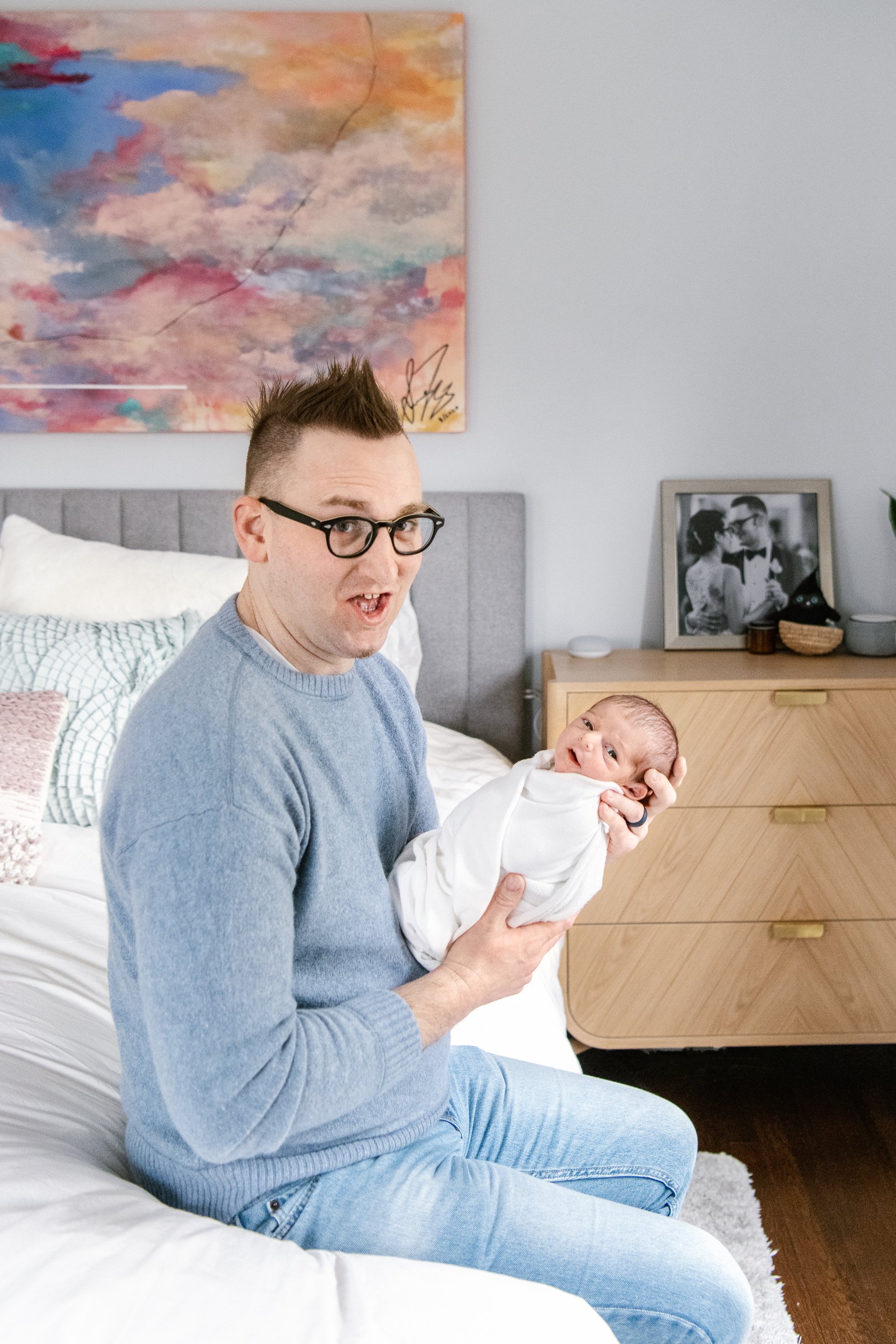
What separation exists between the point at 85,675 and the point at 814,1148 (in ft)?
5.40

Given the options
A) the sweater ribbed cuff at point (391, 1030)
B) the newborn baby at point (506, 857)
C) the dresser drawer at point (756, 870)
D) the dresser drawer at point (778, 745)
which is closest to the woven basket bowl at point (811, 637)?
the dresser drawer at point (778, 745)

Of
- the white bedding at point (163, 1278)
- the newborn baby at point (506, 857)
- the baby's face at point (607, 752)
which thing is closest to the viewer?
the white bedding at point (163, 1278)

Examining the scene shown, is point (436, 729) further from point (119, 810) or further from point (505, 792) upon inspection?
point (119, 810)

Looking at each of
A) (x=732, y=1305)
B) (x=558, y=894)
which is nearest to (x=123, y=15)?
(x=558, y=894)

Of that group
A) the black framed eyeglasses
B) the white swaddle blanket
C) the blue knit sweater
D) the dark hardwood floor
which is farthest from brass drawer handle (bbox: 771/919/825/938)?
the black framed eyeglasses

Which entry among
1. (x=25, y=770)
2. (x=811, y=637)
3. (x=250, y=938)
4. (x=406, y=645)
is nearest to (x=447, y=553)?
(x=406, y=645)

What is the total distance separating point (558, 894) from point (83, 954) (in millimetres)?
713

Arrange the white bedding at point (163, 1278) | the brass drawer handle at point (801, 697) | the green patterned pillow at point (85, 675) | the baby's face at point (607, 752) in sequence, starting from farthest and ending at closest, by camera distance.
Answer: the brass drawer handle at point (801, 697) → the green patterned pillow at point (85, 675) → the baby's face at point (607, 752) → the white bedding at point (163, 1278)

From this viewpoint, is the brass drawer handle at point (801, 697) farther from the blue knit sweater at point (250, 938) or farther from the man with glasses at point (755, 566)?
the blue knit sweater at point (250, 938)

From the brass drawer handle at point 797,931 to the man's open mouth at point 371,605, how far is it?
59.7 inches

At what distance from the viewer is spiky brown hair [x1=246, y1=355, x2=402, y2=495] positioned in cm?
95

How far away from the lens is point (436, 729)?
7.86 feet

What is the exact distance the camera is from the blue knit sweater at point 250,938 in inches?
31.2

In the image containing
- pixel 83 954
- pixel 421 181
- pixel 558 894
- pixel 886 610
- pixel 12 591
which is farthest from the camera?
pixel 886 610
